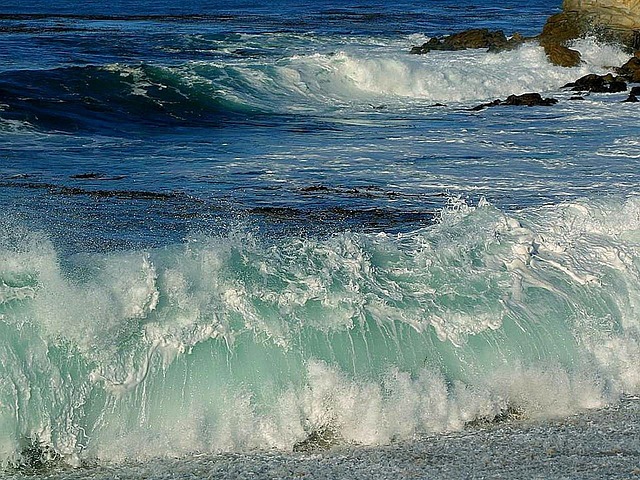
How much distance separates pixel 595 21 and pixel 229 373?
→ 25935mm

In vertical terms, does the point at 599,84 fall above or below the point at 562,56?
below

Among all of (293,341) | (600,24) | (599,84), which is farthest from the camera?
(600,24)

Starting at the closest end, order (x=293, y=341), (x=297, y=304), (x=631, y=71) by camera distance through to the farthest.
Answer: (x=293, y=341) → (x=297, y=304) → (x=631, y=71)

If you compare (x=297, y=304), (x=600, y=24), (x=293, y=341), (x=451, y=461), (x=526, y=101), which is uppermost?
(x=600, y=24)

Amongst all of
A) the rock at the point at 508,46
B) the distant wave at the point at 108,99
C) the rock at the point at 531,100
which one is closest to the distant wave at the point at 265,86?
the distant wave at the point at 108,99

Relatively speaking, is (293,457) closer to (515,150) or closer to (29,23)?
(515,150)

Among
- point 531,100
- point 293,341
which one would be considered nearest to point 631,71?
point 531,100

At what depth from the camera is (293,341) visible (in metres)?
5.72

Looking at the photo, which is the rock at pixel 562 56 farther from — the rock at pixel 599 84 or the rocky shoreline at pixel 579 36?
the rock at pixel 599 84

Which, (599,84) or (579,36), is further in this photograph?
(579,36)

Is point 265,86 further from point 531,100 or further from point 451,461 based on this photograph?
point 451,461

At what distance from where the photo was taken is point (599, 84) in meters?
22.3

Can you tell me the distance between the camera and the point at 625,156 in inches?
553

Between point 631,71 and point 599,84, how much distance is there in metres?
2.13
